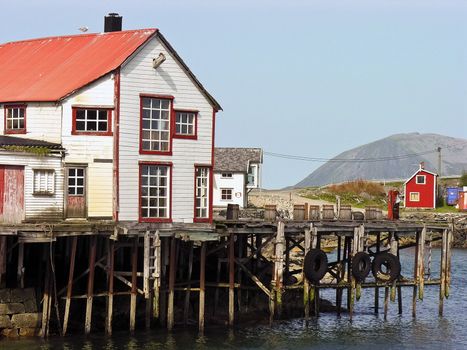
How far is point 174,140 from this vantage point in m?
47.4

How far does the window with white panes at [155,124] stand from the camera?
46750 mm

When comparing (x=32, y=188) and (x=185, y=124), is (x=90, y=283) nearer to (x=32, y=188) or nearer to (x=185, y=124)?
(x=32, y=188)

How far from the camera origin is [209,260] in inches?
2057

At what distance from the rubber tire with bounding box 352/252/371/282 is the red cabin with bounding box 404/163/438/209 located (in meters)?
61.9

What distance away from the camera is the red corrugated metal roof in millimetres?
46938

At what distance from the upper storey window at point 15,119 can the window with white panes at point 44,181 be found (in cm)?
243

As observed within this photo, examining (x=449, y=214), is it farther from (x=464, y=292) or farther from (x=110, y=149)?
(x=110, y=149)

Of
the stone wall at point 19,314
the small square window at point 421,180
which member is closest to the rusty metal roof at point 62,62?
the stone wall at point 19,314

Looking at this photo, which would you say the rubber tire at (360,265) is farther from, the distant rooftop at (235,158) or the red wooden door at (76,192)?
the distant rooftop at (235,158)

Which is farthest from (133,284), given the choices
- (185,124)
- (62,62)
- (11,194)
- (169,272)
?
(62,62)

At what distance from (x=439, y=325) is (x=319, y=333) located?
6778 millimetres

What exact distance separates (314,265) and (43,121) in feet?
40.6

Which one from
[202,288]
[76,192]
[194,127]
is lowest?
[202,288]

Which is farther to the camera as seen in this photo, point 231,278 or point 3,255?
point 231,278
